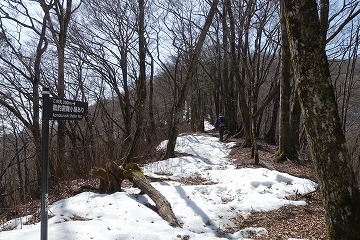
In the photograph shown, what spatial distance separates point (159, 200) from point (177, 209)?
0.48 metres

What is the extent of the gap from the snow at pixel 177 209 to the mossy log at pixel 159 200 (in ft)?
0.41

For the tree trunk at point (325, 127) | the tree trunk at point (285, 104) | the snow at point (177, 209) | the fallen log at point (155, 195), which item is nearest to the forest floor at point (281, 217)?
the snow at point (177, 209)

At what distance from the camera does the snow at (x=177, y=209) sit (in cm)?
413

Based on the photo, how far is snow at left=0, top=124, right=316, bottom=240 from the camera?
413 cm

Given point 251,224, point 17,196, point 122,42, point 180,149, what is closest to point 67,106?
point 251,224

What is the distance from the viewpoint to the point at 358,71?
2031cm

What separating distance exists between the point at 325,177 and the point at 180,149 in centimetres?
1036

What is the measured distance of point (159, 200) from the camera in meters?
5.43

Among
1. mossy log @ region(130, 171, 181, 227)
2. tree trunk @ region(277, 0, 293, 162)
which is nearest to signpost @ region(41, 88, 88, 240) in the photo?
mossy log @ region(130, 171, 181, 227)

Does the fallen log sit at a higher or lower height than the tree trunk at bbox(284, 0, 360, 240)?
lower

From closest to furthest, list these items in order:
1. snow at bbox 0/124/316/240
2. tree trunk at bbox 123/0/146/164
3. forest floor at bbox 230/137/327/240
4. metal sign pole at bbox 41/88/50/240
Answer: metal sign pole at bbox 41/88/50/240 < snow at bbox 0/124/316/240 < forest floor at bbox 230/137/327/240 < tree trunk at bbox 123/0/146/164

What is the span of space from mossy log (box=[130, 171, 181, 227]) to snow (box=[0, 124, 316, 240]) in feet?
0.41

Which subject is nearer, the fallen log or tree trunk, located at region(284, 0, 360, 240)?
tree trunk, located at region(284, 0, 360, 240)

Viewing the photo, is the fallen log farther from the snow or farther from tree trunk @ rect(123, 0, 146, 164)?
tree trunk @ rect(123, 0, 146, 164)
